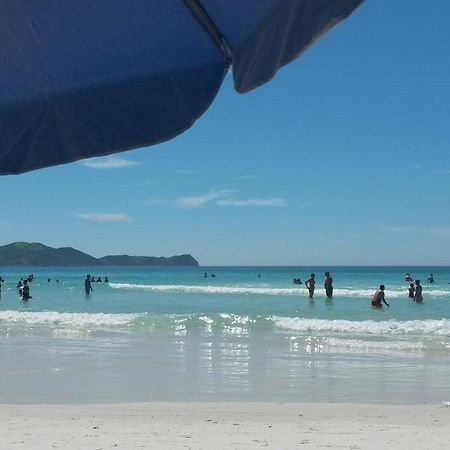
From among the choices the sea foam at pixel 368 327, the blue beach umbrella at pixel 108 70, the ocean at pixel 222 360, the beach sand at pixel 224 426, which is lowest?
the beach sand at pixel 224 426

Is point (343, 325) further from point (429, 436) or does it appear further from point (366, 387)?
point (429, 436)

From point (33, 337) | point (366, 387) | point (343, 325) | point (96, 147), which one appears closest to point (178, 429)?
point (366, 387)

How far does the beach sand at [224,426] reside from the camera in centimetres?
647

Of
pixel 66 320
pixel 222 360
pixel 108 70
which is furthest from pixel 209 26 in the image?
pixel 66 320

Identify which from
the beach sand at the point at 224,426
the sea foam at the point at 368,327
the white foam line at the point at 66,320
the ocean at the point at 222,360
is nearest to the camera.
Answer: the beach sand at the point at 224,426

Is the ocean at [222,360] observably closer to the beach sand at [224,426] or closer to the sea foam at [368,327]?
the sea foam at [368,327]

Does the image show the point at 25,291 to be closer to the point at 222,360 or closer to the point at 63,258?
the point at 222,360

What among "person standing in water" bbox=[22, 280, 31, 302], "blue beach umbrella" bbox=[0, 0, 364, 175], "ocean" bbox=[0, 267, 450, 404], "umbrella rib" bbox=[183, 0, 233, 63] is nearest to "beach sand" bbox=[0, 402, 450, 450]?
Result: "ocean" bbox=[0, 267, 450, 404]

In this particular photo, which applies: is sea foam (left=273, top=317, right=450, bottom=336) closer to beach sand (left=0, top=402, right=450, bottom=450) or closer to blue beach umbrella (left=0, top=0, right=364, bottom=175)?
beach sand (left=0, top=402, right=450, bottom=450)

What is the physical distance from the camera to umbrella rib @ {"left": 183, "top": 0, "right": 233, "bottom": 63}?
208 cm

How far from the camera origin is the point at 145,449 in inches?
245

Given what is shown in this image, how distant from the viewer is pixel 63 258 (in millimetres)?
183875

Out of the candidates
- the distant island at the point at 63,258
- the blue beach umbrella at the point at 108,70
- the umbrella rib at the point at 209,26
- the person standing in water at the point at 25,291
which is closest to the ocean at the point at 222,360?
the blue beach umbrella at the point at 108,70

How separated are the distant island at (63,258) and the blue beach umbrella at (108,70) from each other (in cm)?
17655
